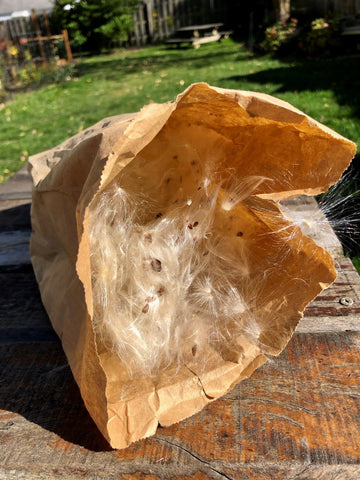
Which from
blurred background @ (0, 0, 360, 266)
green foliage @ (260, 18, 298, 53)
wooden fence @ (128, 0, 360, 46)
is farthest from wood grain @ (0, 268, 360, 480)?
wooden fence @ (128, 0, 360, 46)

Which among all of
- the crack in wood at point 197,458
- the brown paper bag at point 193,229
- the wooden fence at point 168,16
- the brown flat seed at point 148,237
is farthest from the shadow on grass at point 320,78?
the wooden fence at point 168,16

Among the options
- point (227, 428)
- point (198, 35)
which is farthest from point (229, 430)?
point (198, 35)

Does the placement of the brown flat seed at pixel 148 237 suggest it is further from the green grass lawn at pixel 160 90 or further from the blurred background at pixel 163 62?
the green grass lawn at pixel 160 90

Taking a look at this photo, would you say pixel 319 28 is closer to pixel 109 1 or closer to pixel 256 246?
pixel 109 1

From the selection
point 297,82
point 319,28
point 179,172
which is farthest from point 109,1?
point 179,172

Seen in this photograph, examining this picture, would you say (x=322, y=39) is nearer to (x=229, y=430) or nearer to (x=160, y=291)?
(x=160, y=291)

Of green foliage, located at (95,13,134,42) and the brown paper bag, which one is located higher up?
the brown paper bag

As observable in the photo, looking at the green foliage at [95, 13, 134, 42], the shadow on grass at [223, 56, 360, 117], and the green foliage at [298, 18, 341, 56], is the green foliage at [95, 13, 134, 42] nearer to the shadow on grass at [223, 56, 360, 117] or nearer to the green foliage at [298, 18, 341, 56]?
the green foliage at [298, 18, 341, 56]
